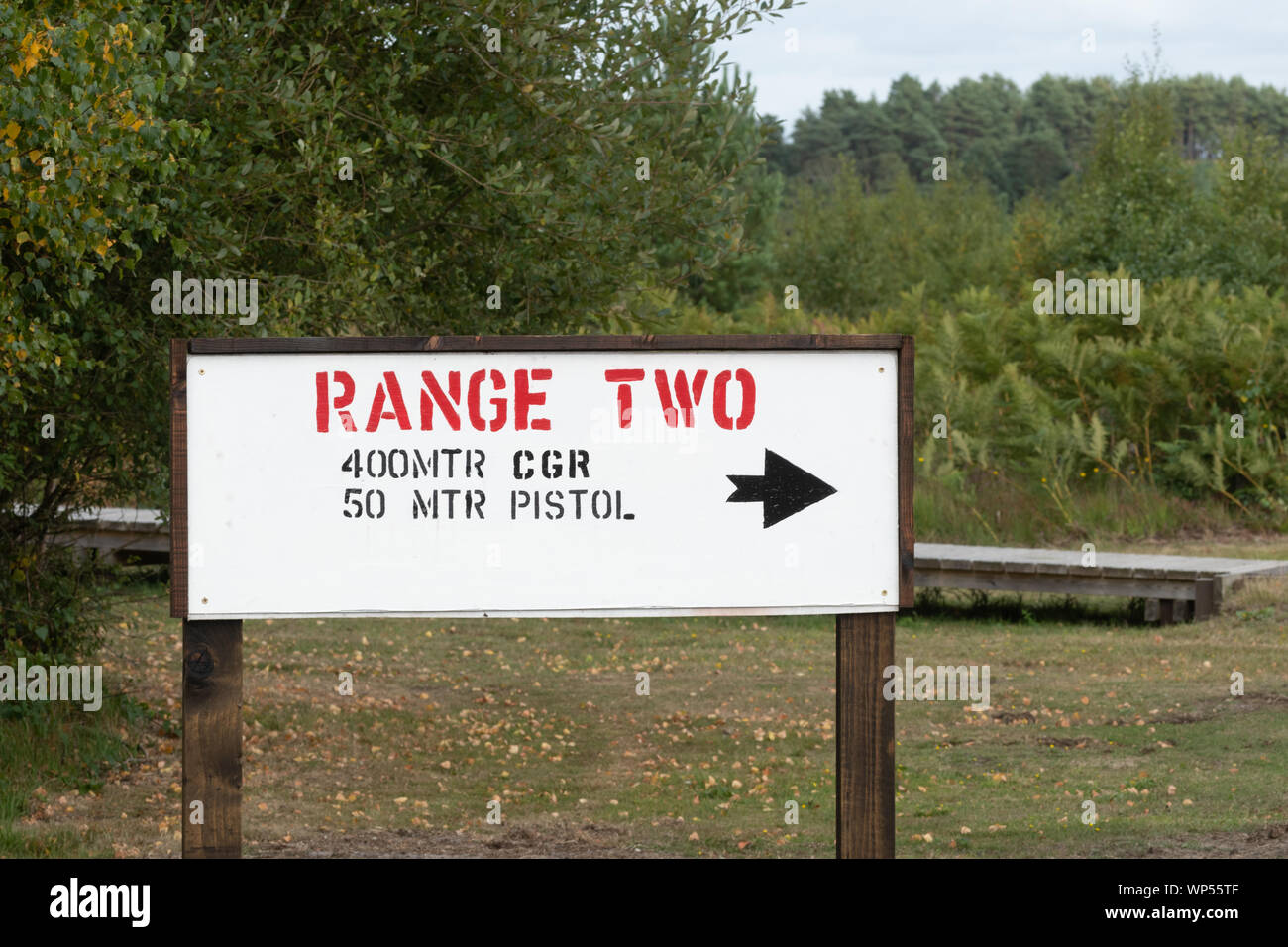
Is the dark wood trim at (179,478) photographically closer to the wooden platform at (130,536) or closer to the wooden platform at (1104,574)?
the wooden platform at (1104,574)

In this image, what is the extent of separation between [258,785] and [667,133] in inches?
186

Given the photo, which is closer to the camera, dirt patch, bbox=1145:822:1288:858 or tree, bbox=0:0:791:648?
dirt patch, bbox=1145:822:1288:858

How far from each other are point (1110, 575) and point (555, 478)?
10.9 meters

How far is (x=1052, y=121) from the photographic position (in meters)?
A: 125

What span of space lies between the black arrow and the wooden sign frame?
0.26 m

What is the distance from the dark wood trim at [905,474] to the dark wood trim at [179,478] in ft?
6.97

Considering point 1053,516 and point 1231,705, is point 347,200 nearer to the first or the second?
point 1231,705

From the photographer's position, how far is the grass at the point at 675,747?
6812 mm

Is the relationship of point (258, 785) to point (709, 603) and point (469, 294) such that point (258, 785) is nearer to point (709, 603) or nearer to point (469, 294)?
point (469, 294)

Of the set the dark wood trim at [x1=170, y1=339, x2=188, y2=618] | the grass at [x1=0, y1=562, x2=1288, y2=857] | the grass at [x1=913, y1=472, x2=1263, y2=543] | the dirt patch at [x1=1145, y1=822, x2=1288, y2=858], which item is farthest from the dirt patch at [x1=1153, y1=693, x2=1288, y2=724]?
the grass at [x1=913, y1=472, x2=1263, y2=543]

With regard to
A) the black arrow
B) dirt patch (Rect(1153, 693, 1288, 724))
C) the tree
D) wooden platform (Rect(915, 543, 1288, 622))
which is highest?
the tree

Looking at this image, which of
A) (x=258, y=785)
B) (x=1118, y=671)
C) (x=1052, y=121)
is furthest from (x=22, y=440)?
(x=1052, y=121)

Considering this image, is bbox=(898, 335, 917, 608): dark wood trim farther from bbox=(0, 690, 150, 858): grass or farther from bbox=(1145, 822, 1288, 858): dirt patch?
bbox=(0, 690, 150, 858): grass

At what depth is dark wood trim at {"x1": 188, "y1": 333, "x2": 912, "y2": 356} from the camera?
13.5ft
